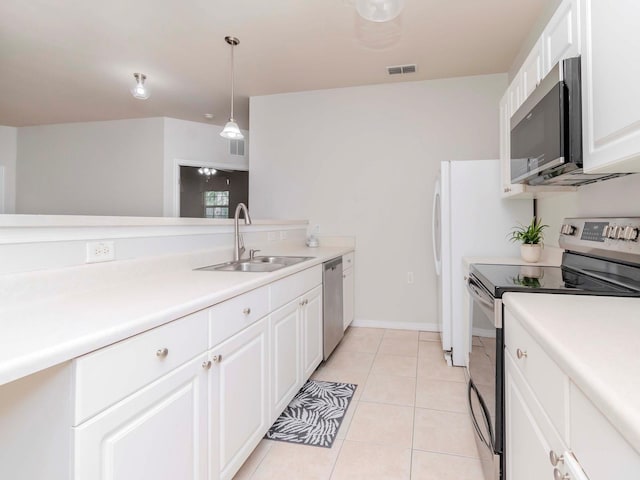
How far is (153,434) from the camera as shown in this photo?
3.34ft

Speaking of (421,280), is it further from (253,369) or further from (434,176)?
(253,369)

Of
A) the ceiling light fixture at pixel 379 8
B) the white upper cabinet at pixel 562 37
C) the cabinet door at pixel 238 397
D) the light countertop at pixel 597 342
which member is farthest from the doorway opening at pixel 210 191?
the light countertop at pixel 597 342

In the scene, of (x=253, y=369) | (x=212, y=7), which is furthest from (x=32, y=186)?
(x=253, y=369)

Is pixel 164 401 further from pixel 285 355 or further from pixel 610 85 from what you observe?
pixel 610 85

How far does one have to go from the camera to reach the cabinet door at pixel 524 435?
880 mm

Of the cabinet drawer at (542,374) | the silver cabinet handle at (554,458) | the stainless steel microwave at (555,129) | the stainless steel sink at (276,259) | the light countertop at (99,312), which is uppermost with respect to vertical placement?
the stainless steel microwave at (555,129)

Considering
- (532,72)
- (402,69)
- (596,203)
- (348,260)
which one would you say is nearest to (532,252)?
(596,203)

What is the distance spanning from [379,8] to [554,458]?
2161mm

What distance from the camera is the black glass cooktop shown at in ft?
4.29

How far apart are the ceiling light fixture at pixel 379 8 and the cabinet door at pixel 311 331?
1.70 meters

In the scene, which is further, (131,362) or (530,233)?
(530,233)

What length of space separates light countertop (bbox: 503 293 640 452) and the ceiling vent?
2.74 m

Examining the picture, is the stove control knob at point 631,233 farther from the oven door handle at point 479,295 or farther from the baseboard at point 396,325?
the baseboard at point 396,325

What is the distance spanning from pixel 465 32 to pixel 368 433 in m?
2.90
